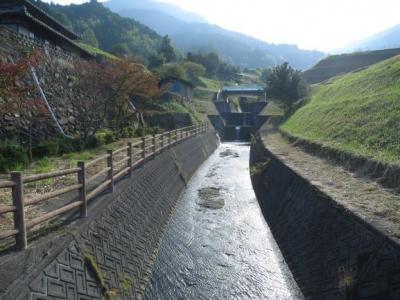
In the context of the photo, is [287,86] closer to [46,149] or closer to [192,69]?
[46,149]

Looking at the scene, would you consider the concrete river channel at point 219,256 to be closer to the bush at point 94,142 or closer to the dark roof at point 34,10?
the bush at point 94,142

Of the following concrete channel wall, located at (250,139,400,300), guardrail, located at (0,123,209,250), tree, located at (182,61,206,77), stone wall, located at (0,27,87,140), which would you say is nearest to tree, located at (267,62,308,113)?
stone wall, located at (0,27,87,140)

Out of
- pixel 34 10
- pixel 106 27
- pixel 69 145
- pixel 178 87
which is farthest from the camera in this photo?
pixel 106 27

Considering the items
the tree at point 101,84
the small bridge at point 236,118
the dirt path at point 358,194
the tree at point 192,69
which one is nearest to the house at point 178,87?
the small bridge at point 236,118

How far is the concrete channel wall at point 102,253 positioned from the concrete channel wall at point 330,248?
4.11 m

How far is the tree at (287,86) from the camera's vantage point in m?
39.9

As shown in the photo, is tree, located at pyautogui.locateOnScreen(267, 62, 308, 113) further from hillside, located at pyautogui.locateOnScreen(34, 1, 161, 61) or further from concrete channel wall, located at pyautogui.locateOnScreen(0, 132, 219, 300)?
hillside, located at pyautogui.locateOnScreen(34, 1, 161, 61)

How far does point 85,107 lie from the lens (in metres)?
22.4

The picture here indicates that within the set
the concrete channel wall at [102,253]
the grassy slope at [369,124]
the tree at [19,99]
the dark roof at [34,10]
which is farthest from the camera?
the dark roof at [34,10]

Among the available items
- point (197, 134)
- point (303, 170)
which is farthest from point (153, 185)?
point (197, 134)

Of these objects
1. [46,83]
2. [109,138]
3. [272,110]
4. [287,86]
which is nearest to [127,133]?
[109,138]

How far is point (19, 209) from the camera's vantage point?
16.0 feet

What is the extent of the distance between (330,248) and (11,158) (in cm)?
1101

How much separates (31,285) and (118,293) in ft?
7.66
